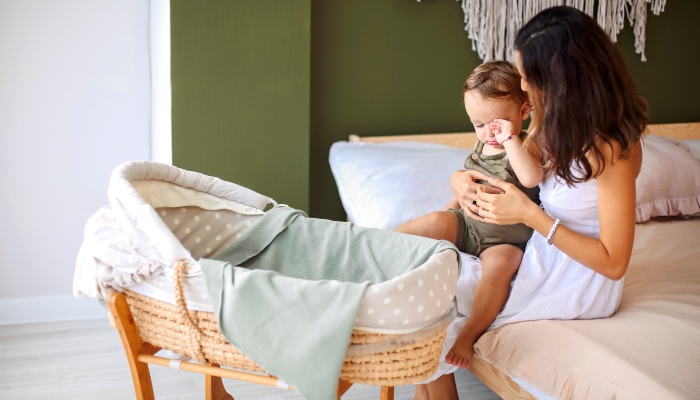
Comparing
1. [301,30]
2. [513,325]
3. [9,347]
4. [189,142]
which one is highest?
[301,30]

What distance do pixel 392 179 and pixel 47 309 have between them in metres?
1.41

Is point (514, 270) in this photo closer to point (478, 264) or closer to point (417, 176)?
point (478, 264)

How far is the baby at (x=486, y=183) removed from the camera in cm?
152

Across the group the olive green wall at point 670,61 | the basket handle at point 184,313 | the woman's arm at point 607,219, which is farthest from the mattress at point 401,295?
the olive green wall at point 670,61

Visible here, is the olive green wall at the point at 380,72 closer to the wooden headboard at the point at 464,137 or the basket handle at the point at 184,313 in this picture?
the wooden headboard at the point at 464,137

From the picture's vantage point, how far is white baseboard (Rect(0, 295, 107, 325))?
2.45 m

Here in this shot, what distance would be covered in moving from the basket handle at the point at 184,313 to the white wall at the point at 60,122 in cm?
144

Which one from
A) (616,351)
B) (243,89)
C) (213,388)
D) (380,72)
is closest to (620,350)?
(616,351)

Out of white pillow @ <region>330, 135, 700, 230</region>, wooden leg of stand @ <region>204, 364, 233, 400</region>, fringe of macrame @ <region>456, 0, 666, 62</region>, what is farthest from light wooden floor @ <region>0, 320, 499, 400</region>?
fringe of macrame @ <region>456, 0, 666, 62</region>

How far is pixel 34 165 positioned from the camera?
242cm

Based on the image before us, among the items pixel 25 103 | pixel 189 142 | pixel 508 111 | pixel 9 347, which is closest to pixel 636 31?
pixel 508 111

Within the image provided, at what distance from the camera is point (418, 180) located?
220cm

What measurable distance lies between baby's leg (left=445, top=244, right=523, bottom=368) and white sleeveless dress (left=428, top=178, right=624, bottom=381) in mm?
26

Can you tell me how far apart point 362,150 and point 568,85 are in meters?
1.16
